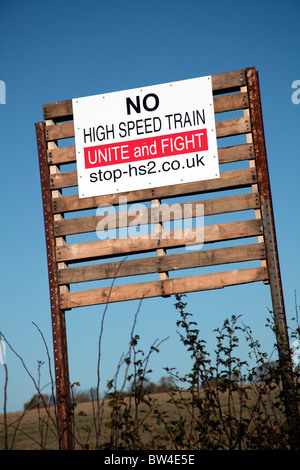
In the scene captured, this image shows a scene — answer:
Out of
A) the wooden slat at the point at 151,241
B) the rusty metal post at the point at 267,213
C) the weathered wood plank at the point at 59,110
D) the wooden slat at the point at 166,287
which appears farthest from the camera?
the weathered wood plank at the point at 59,110

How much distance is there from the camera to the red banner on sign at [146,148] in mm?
8523

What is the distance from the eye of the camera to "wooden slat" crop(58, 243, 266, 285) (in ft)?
27.0

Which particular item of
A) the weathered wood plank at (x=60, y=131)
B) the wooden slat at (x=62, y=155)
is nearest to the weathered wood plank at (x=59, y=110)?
the weathered wood plank at (x=60, y=131)

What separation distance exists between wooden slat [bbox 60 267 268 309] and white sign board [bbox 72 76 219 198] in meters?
1.46

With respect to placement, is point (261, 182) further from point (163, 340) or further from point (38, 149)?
point (163, 340)

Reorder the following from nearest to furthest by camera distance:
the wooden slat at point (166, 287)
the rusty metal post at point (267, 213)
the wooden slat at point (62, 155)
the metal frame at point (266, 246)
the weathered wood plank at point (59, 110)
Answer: the rusty metal post at point (267, 213)
the metal frame at point (266, 246)
the wooden slat at point (166, 287)
the wooden slat at point (62, 155)
the weathered wood plank at point (59, 110)

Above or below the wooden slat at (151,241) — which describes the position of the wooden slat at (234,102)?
above

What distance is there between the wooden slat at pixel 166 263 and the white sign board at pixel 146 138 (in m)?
1.10

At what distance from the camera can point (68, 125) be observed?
907 cm

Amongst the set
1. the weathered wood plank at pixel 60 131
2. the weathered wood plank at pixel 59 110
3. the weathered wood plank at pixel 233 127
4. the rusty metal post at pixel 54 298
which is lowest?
the rusty metal post at pixel 54 298

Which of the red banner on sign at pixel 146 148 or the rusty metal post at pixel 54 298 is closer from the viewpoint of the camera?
the rusty metal post at pixel 54 298

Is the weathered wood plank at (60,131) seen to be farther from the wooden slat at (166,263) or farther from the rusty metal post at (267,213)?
the rusty metal post at (267,213)

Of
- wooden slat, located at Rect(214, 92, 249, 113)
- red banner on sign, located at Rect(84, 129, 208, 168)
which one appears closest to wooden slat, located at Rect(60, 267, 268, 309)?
red banner on sign, located at Rect(84, 129, 208, 168)
